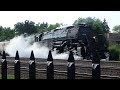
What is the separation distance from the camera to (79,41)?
2509 centimetres

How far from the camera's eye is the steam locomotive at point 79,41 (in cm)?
2470

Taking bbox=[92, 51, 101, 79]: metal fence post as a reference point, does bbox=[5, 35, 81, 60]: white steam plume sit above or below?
above

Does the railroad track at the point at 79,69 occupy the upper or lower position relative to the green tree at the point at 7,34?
lower

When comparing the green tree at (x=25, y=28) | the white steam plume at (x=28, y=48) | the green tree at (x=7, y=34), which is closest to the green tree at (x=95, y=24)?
the white steam plume at (x=28, y=48)

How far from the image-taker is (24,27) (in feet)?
305

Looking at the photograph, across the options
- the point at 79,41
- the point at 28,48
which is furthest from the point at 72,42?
the point at 28,48

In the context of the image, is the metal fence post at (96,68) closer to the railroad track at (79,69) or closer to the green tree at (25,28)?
the railroad track at (79,69)

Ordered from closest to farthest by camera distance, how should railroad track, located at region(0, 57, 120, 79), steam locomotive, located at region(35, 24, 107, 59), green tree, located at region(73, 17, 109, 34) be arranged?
railroad track, located at region(0, 57, 120, 79)
steam locomotive, located at region(35, 24, 107, 59)
green tree, located at region(73, 17, 109, 34)

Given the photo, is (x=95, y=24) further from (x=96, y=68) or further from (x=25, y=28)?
(x=96, y=68)

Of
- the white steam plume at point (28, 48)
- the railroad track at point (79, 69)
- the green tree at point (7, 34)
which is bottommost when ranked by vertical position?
the railroad track at point (79, 69)

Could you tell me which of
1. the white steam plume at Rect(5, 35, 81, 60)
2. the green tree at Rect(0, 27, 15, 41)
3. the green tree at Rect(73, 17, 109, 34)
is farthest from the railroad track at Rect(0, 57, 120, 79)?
the green tree at Rect(0, 27, 15, 41)

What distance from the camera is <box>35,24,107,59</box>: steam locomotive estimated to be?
2470 cm

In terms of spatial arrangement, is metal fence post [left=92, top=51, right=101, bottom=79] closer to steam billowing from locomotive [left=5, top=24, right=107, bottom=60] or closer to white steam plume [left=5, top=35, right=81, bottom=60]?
steam billowing from locomotive [left=5, top=24, right=107, bottom=60]
